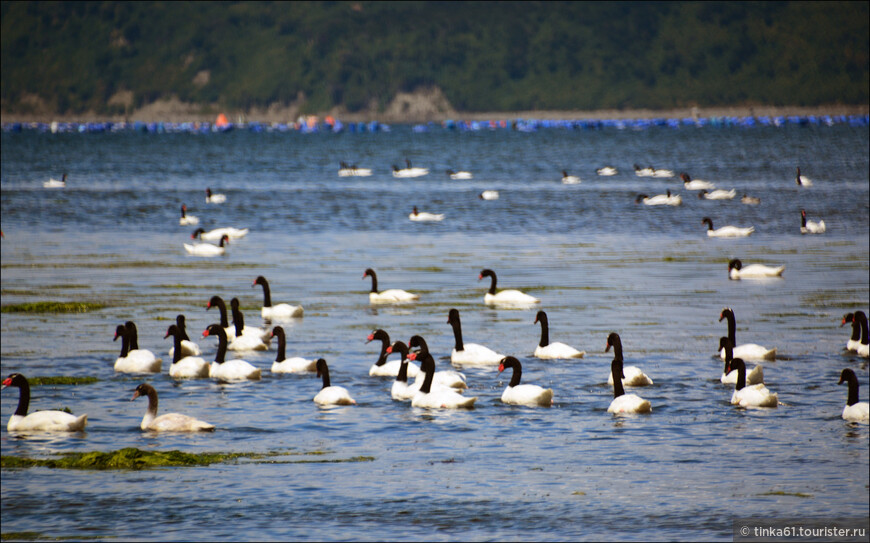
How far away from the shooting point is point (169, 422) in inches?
708

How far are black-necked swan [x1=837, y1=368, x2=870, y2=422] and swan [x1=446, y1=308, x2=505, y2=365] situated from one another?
250 inches

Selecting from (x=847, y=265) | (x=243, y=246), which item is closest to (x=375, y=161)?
(x=243, y=246)

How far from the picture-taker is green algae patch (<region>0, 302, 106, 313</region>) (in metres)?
28.9

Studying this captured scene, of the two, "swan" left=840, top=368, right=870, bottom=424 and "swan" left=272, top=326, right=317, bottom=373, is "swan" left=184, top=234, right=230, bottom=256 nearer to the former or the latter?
"swan" left=272, top=326, right=317, bottom=373

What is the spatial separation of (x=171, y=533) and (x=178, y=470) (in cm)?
245

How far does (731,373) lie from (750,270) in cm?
1466

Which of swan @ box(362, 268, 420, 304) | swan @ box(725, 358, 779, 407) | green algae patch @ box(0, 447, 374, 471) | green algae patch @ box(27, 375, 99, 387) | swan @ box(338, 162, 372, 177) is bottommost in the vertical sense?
green algae patch @ box(0, 447, 374, 471)

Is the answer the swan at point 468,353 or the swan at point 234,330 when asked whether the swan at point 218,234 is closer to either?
the swan at point 234,330

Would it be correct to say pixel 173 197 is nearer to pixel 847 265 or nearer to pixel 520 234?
pixel 520 234

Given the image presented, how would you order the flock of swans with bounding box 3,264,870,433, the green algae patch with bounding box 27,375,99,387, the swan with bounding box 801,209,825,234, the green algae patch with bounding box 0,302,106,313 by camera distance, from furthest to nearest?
the swan with bounding box 801,209,825,234, the green algae patch with bounding box 0,302,106,313, the green algae patch with bounding box 27,375,99,387, the flock of swans with bounding box 3,264,870,433

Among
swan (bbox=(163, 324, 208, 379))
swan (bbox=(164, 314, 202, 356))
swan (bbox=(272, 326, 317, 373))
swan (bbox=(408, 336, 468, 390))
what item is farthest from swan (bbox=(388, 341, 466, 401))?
swan (bbox=(164, 314, 202, 356))

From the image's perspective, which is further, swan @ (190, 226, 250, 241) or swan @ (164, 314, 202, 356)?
swan @ (190, 226, 250, 241)

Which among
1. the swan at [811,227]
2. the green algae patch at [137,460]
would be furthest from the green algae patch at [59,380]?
the swan at [811,227]

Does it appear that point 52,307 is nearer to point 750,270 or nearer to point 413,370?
point 413,370
